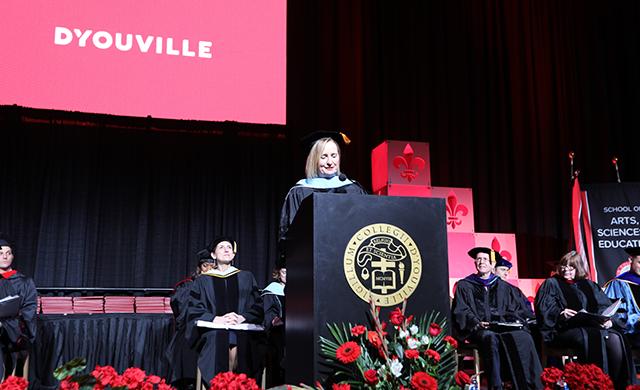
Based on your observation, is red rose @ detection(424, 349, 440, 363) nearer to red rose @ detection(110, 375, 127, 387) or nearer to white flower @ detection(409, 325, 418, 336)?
white flower @ detection(409, 325, 418, 336)

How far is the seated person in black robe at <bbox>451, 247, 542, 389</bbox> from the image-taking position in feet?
14.9

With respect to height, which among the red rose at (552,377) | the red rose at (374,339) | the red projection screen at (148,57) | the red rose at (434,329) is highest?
the red projection screen at (148,57)

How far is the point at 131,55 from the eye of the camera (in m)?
6.19

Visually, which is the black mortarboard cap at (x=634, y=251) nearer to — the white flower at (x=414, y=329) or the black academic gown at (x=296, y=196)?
the black academic gown at (x=296, y=196)

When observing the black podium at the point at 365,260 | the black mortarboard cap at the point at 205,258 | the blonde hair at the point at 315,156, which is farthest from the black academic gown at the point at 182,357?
the black podium at the point at 365,260

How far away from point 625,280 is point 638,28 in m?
4.40

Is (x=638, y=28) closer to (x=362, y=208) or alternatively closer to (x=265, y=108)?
(x=265, y=108)

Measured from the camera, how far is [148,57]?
6.22 m

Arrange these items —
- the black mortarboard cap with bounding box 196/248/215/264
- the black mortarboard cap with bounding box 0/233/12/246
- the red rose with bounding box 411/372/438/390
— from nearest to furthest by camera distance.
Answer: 1. the red rose with bounding box 411/372/438/390
2. the black mortarboard cap with bounding box 0/233/12/246
3. the black mortarboard cap with bounding box 196/248/215/264

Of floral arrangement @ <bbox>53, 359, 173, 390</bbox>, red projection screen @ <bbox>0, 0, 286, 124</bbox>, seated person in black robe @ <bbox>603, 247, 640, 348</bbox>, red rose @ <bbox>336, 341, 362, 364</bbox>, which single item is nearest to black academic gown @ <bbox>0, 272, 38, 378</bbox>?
red projection screen @ <bbox>0, 0, 286, 124</bbox>

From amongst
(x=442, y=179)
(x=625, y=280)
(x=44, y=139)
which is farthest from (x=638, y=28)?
(x=44, y=139)

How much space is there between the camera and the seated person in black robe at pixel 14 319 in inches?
175

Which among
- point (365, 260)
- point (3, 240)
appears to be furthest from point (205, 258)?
point (365, 260)

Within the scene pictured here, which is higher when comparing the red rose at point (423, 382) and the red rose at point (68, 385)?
the red rose at point (68, 385)
